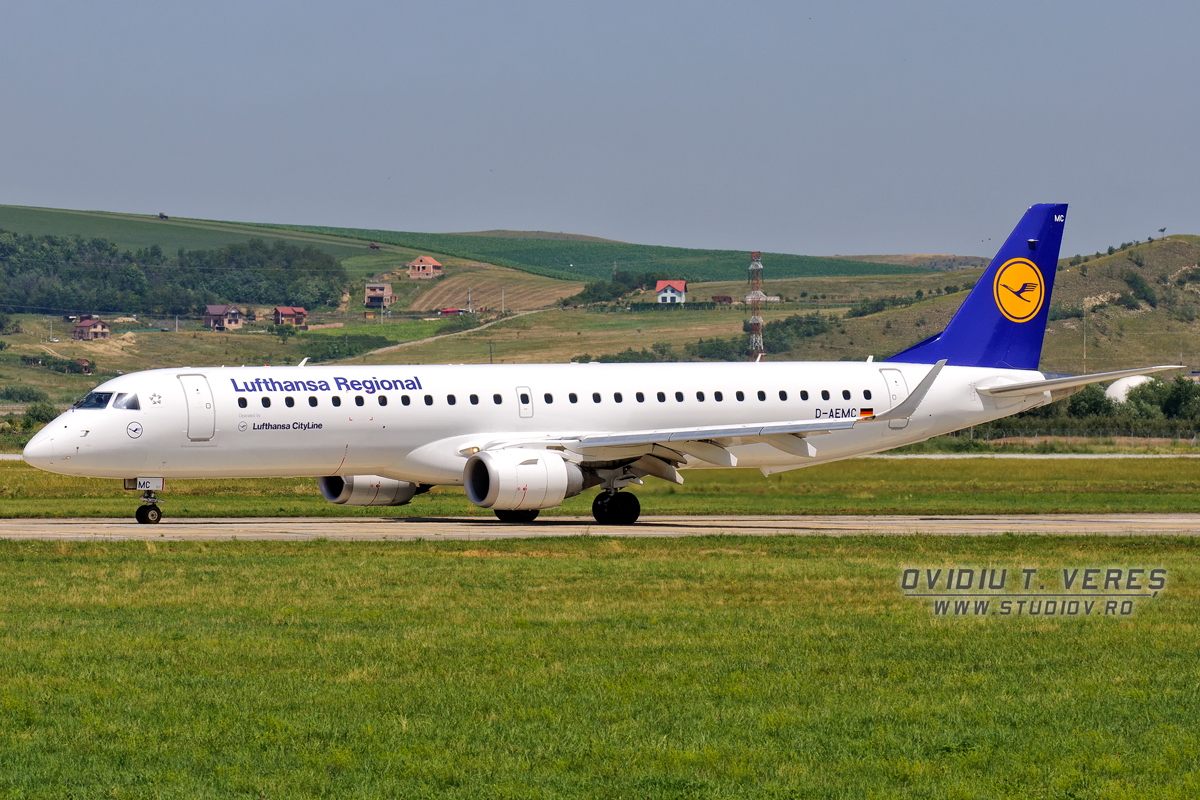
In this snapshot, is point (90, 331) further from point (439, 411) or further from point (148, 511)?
point (439, 411)

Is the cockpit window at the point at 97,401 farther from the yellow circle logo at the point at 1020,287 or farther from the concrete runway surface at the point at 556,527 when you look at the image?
the yellow circle logo at the point at 1020,287

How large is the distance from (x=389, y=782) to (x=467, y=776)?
22.5 inches

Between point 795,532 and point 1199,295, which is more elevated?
point 1199,295

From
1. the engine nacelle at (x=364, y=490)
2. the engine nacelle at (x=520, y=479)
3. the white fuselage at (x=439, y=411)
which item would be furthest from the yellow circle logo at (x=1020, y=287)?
the engine nacelle at (x=364, y=490)

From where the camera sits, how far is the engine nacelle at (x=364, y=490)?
36688mm

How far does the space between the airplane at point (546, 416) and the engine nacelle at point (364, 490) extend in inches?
2.0

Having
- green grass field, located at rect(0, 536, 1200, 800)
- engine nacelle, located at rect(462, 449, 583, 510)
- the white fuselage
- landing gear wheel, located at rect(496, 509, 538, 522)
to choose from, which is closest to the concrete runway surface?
landing gear wheel, located at rect(496, 509, 538, 522)

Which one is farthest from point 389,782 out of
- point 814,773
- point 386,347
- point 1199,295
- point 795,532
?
point 1199,295

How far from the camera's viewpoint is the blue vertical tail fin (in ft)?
136

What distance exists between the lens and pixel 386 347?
183 meters

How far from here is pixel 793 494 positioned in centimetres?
4419

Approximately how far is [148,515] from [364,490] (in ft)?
17.1

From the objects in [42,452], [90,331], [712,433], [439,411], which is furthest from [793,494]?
[90,331]

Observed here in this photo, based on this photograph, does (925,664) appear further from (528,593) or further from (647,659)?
(528,593)
